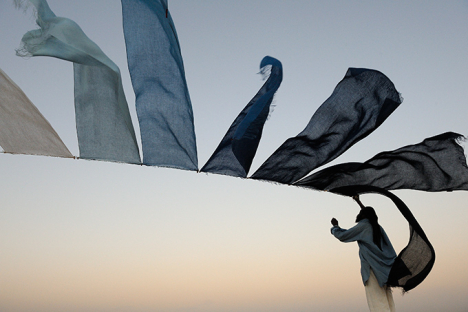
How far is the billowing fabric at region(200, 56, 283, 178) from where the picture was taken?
3850 millimetres

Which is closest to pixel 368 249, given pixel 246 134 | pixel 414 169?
pixel 414 169

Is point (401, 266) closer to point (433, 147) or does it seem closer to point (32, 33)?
point (433, 147)

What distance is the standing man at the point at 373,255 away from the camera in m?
4.25

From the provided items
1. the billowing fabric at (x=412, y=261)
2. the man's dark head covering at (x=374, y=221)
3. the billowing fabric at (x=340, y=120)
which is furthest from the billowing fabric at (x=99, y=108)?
the billowing fabric at (x=412, y=261)

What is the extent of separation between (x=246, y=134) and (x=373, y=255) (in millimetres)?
1740

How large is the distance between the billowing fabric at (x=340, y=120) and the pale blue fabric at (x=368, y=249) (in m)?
0.76

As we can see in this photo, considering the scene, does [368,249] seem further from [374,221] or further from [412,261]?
[412,261]

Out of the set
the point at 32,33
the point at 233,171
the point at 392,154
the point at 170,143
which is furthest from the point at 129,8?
the point at 392,154

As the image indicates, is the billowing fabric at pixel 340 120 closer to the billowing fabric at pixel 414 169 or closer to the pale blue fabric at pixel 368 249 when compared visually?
the billowing fabric at pixel 414 169

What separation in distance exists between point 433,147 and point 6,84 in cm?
417

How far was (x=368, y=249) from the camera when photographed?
436 centimetres

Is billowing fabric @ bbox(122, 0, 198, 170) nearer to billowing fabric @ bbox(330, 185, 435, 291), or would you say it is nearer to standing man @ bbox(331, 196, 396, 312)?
standing man @ bbox(331, 196, 396, 312)

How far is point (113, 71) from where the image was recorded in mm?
3867

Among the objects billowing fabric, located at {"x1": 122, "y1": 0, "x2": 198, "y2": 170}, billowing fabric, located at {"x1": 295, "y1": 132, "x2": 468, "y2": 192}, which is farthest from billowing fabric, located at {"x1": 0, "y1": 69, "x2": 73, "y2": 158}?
billowing fabric, located at {"x1": 295, "y1": 132, "x2": 468, "y2": 192}
